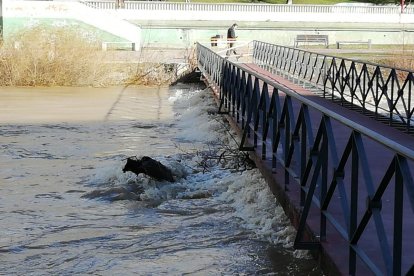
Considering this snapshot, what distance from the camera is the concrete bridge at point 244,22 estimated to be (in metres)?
40.4

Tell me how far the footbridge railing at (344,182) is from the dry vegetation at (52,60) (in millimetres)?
20356

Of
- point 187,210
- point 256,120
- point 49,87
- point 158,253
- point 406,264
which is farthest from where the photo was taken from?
point 49,87

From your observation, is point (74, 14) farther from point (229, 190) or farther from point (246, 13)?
point (229, 190)

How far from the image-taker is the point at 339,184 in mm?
5688

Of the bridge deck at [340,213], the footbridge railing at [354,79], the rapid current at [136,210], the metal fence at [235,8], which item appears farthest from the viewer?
the metal fence at [235,8]

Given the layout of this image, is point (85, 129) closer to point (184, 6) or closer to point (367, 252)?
point (367, 252)

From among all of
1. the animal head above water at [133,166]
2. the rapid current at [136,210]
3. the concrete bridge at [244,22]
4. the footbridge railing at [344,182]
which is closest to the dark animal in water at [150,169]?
the animal head above water at [133,166]

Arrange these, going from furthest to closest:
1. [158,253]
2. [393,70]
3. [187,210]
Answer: [393,70], [187,210], [158,253]

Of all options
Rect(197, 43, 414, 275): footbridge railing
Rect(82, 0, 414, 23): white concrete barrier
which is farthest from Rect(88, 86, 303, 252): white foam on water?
Rect(82, 0, 414, 23): white concrete barrier

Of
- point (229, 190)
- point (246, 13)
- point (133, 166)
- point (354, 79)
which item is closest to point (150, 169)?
point (133, 166)

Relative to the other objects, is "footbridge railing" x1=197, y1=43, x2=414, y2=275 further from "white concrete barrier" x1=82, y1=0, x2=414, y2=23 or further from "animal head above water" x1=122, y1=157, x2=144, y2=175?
"white concrete barrier" x1=82, y1=0, x2=414, y2=23

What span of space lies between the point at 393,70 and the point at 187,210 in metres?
4.99

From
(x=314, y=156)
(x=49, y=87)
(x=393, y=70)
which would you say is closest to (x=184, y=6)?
(x=49, y=87)

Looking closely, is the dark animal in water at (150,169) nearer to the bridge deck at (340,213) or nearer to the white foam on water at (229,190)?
the white foam on water at (229,190)
